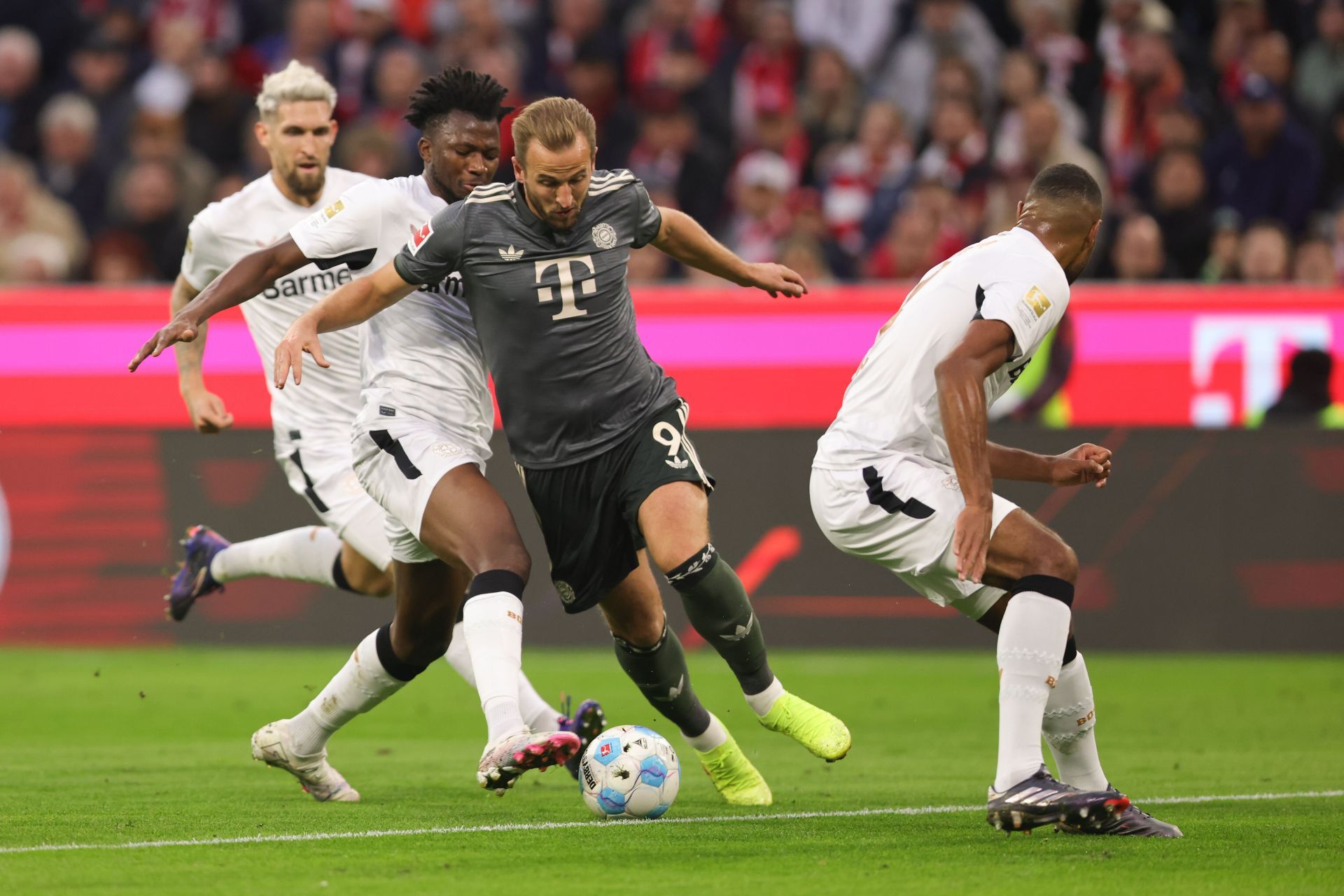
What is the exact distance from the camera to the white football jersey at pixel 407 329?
6.46 m

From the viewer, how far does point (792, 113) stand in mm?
14906

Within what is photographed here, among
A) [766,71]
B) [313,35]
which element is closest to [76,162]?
[313,35]

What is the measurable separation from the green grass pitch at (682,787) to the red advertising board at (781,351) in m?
1.56

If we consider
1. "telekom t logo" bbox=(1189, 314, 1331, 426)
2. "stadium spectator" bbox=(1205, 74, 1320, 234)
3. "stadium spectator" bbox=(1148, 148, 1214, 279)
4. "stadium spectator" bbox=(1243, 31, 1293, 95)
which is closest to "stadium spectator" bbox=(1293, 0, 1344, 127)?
"stadium spectator" bbox=(1243, 31, 1293, 95)

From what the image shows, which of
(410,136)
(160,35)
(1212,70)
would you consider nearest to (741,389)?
(410,136)

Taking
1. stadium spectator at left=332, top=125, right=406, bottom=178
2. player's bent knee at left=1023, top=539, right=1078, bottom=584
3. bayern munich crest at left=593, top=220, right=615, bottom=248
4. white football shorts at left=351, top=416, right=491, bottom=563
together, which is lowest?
player's bent knee at left=1023, top=539, right=1078, bottom=584

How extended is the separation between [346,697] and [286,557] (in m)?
1.86

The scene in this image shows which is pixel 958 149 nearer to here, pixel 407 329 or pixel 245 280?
pixel 407 329

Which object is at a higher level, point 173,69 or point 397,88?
point 173,69

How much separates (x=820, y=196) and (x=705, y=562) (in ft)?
29.0

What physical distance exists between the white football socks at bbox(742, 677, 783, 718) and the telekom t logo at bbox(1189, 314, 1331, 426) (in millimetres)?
6186

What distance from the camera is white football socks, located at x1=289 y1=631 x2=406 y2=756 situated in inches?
265

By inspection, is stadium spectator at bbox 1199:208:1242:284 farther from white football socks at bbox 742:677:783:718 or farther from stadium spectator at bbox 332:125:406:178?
white football socks at bbox 742:677:783:718

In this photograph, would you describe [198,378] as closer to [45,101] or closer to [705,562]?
[705,562]
